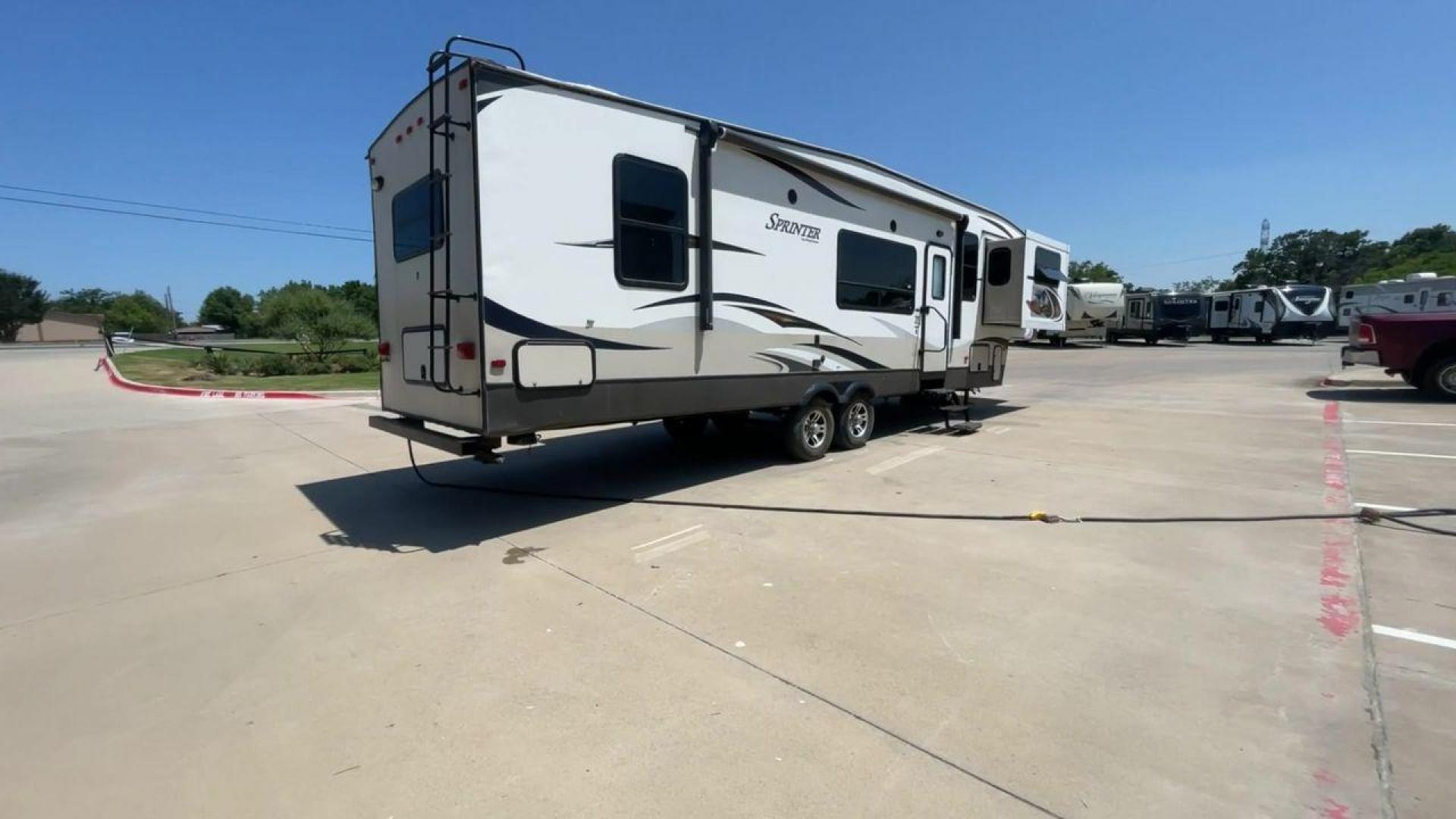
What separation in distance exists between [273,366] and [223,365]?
150 centimetres

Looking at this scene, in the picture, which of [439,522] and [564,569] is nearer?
[564,569]

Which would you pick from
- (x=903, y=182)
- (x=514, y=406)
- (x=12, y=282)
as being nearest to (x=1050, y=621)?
(x=514, y=406)

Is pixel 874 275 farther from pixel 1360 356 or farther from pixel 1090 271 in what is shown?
pixel 1090 271

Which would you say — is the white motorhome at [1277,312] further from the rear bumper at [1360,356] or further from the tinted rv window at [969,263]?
the tinted rv window at [969,263]

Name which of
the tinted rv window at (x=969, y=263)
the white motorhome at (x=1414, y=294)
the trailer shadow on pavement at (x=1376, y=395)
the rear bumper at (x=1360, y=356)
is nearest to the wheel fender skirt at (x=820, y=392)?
the tinted rv window at (x=969, y=263)

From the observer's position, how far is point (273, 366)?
69.8ft

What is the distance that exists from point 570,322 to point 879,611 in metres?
3.07

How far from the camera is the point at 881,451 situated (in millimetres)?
8188

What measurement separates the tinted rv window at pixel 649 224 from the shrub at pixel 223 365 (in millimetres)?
20645

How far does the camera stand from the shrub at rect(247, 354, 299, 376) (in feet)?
68.0

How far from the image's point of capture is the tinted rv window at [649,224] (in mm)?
5316

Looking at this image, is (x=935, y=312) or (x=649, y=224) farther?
(x=935, y=312)

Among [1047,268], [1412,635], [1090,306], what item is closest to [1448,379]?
[1047,268]

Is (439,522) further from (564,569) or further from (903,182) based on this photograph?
(903,182)
